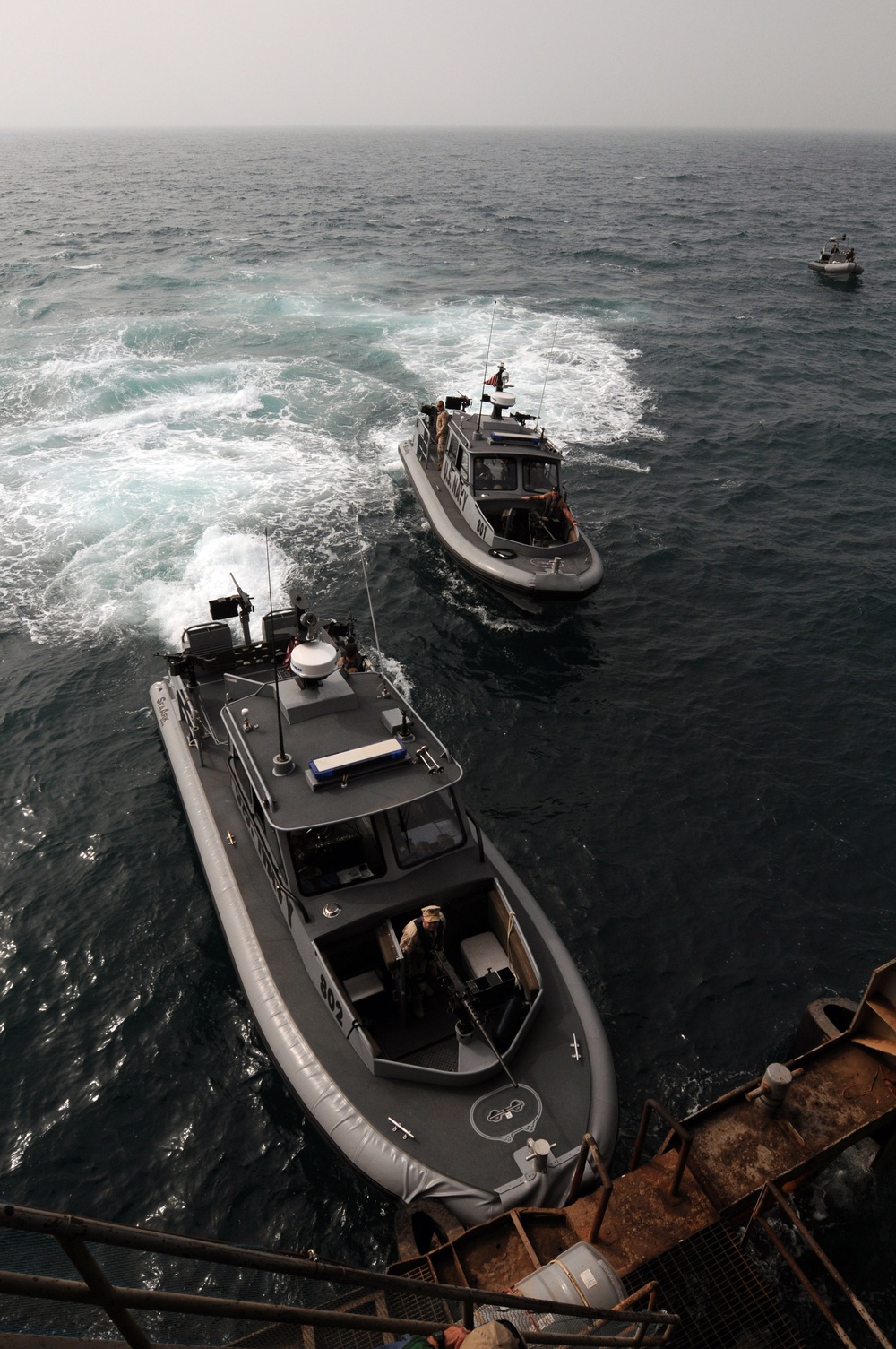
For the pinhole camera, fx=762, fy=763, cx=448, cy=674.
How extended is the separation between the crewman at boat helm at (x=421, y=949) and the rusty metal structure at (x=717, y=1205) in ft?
10.4

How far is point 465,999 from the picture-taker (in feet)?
33.9

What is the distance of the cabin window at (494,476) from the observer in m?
23.8

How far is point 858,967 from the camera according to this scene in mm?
13664

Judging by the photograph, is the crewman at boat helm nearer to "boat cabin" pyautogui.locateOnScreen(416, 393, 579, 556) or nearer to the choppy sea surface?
the choppy sea surface

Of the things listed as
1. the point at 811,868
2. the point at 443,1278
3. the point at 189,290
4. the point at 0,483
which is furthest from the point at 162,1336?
the point at 189,290

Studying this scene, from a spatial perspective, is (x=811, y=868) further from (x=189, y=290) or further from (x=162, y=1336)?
(x=189, y=290)

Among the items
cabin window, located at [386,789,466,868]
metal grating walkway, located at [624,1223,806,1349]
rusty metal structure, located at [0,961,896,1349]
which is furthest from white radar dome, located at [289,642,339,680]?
metal grating walkway, located at [624,1223,806,1349]

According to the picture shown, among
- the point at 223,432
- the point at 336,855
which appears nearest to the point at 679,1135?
the point at 336,855

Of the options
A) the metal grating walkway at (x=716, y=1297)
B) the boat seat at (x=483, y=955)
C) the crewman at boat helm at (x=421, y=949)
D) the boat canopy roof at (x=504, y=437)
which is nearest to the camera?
the metal grating walkway at (x=716, y=1297)

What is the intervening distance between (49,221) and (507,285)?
54.8 m

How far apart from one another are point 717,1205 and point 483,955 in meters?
4.46

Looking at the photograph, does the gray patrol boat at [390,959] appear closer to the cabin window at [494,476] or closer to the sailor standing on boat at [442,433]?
the cabin window at [494,476]

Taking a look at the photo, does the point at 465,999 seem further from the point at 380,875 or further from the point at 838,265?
the point at 838,265

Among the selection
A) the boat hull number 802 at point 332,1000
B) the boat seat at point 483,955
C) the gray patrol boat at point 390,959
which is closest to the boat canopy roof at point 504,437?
the gray patrol boat at point 390,959
